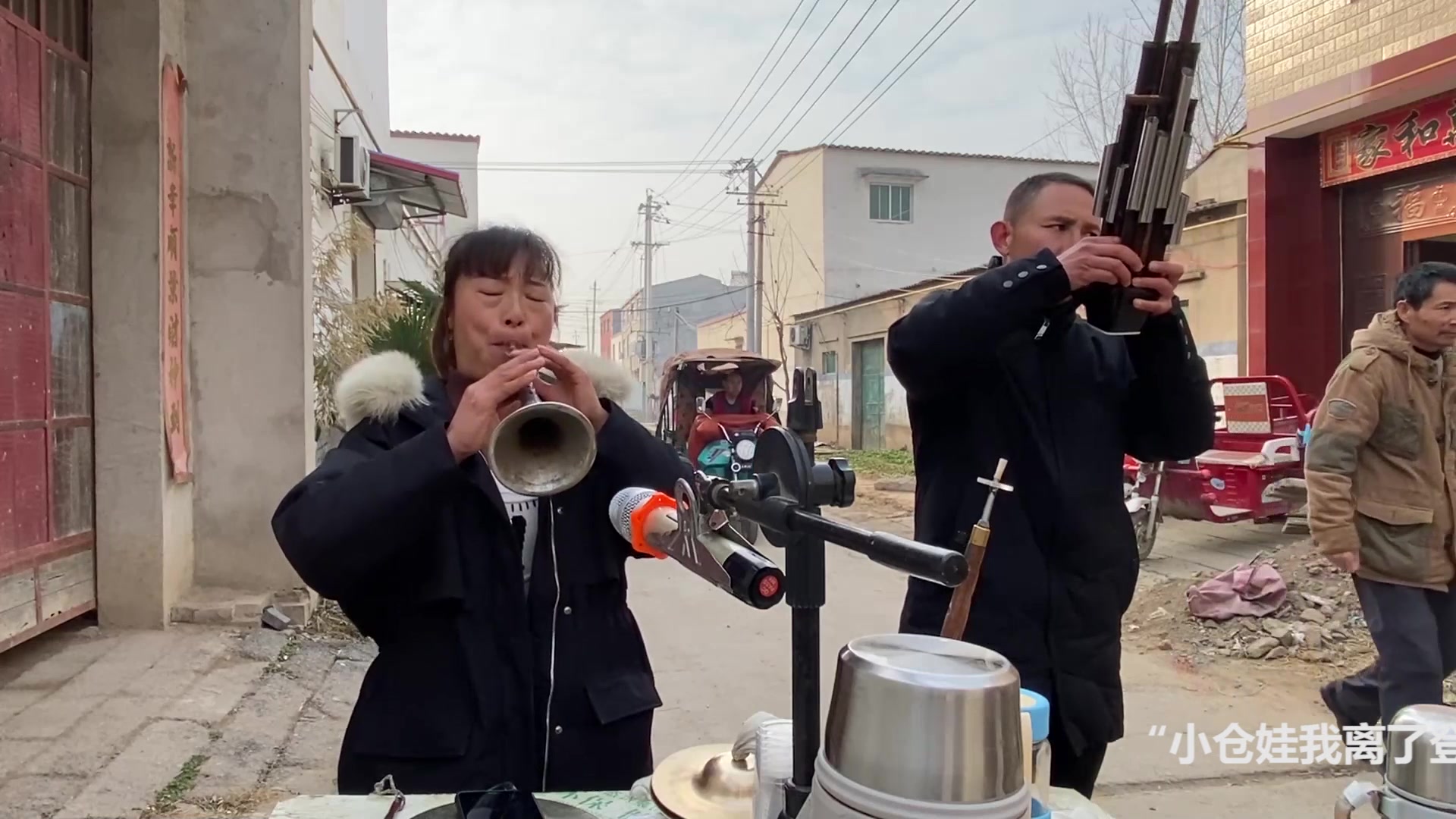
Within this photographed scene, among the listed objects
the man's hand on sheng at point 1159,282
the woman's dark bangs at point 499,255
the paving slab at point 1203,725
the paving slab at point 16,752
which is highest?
the woman's dark bangs at point 499,255

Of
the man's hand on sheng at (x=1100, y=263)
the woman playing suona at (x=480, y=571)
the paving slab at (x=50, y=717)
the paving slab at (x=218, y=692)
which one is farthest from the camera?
the paving slab at (x=218, y=692)

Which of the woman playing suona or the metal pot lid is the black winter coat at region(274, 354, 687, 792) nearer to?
the woman playing suona

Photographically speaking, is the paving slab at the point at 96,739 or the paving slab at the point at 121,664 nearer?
the paving slab at the point at 96,739

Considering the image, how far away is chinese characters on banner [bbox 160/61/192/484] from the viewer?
4543 millimetres

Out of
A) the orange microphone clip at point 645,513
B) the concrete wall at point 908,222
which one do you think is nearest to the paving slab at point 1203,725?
the orange microphone clip at point 645,513

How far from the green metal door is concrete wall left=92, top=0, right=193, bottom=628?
55.7ft

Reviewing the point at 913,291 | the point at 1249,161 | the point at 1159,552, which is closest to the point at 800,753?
the point at 1159,552

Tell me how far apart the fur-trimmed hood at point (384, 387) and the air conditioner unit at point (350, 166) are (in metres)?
7.19

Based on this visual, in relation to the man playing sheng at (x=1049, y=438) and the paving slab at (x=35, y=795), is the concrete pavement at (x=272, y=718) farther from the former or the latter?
the man playing sheng at (x=1049, y=438)

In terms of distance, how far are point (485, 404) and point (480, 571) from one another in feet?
0.97

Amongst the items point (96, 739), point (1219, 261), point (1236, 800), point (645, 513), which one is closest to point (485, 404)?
point (645, 513)

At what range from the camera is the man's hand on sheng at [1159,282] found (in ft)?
5.60

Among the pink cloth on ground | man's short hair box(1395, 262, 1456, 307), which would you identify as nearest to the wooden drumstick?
man's short hair box(1395, 262, 1456, 307)

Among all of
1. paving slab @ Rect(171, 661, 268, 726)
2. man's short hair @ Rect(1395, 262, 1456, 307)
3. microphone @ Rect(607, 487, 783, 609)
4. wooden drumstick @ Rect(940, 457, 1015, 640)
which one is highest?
man's short hair @ Rect(1395, 262, 1456, 307)
